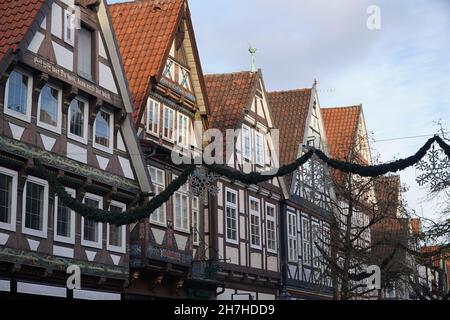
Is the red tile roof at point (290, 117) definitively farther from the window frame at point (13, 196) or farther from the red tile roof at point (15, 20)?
the window frame at point (13, 196)

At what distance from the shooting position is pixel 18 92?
942 inches

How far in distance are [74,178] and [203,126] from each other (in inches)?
370

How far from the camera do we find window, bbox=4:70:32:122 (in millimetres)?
23422

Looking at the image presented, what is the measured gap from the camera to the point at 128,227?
28812 millimetres

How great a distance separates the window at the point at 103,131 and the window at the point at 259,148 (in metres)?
12.4

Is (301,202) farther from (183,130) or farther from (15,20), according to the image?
(15,20)

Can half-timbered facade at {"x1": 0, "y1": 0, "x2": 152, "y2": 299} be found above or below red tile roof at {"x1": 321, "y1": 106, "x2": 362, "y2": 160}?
below

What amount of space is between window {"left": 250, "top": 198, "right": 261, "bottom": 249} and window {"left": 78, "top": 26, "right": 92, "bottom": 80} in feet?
42.8

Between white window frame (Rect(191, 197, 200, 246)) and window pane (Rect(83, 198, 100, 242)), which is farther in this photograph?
white window frame (Rect(191, 197, 200, 246))

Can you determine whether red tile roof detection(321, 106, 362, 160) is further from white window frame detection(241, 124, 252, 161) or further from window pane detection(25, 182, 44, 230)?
window pane detection(25, 182, 44, 230)

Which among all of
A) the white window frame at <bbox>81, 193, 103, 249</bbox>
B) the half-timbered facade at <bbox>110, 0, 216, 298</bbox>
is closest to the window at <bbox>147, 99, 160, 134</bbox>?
the half-timbered facade at <bbox>110, 0, 216, 298</bbox>

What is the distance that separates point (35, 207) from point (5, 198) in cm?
144
